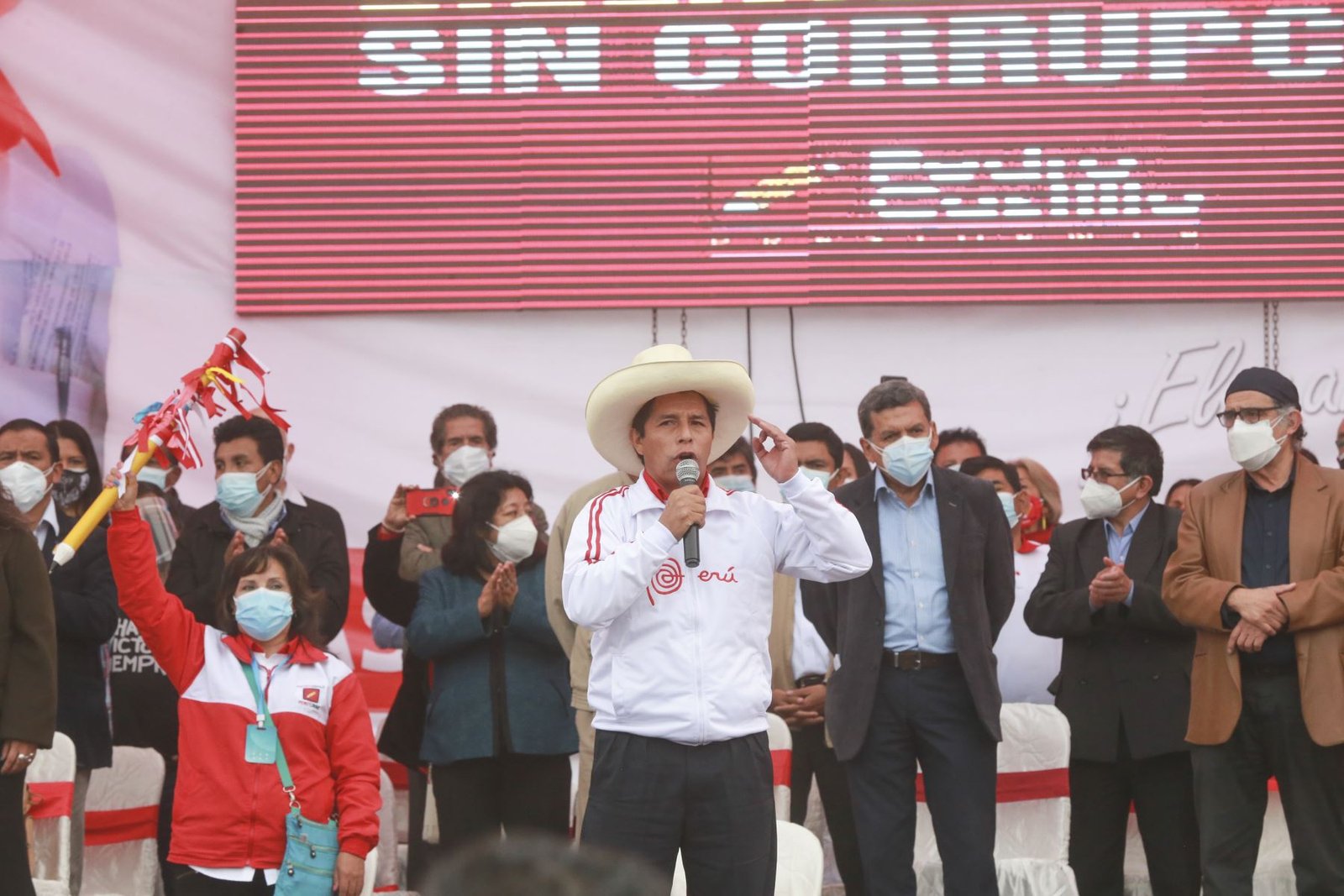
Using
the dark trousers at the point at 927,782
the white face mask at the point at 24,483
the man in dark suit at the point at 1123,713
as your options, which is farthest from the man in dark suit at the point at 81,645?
the man in dark suit at the point at 1123,713

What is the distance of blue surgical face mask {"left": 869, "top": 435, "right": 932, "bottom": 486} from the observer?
4.88 meters

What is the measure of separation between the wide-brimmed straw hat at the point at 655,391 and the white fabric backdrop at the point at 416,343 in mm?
2712

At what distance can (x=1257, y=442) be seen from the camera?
15.9ft

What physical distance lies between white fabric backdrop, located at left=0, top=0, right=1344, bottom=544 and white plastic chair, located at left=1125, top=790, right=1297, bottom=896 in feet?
4.31

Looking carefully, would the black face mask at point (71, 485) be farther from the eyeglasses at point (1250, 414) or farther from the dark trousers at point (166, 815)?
the eyeglasses at point (1250, 414)

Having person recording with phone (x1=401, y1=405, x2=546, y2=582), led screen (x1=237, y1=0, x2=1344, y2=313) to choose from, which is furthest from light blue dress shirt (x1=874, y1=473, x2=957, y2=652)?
led screen (x1=237, y1=0, x2=1344, y2=313)

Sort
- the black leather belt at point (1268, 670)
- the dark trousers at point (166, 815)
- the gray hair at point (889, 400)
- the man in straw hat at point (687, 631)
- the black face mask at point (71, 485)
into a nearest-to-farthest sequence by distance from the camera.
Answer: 1. the man in straw hat at point (687, 631)
2. the black leather belt at point (1268, 670)
3. the gray hair at point (889, 400)
4. the dark trousers at point (166, 815)
5. the black face mask at point (71, 485)

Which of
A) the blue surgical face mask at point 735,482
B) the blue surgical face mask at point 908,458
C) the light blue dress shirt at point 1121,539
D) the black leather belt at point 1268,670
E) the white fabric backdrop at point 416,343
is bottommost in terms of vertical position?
the black leather belt at point 1268,670

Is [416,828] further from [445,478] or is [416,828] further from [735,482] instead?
[735,482]

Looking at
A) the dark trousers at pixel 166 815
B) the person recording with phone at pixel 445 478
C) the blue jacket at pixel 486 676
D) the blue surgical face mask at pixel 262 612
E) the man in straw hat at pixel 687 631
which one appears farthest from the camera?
the person recording with phone at pixel 445 478

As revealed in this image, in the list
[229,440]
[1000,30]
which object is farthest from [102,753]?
[1000,30]

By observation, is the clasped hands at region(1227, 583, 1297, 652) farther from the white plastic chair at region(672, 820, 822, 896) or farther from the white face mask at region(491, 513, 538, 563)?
the white face mask at region(491, 513, 538, 563)

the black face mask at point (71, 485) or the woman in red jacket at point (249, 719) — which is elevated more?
the black face mask at point (71, 485)

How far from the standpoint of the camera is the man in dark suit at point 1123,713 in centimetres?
518
